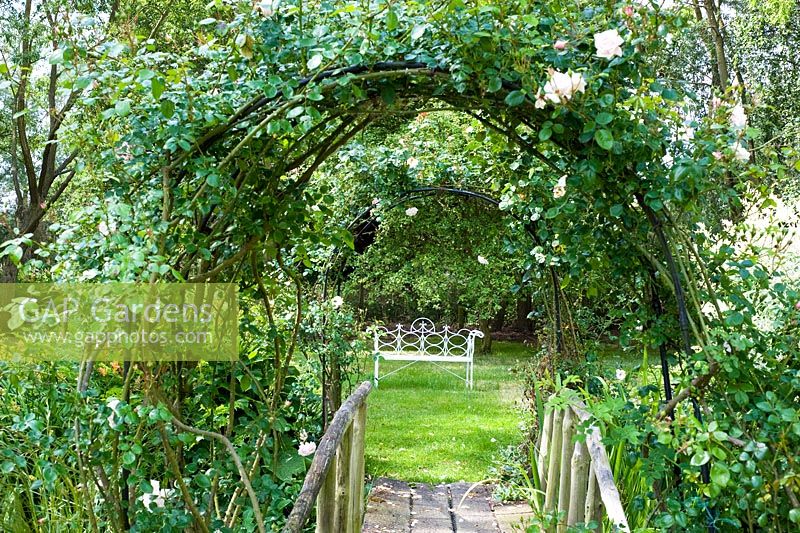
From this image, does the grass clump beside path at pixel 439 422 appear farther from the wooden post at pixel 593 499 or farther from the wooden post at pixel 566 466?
the wooden post at pixel 593 499

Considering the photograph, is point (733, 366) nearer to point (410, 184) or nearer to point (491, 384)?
point (410, 184)

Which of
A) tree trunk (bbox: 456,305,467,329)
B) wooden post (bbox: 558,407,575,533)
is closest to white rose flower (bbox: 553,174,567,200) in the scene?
wooden post (bbox: 558,407,575,533)

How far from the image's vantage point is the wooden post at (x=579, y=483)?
2.48m

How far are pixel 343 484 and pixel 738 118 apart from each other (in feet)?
5.36

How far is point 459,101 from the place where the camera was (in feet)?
6.34

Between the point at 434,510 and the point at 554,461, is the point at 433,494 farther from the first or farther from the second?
the point at 554,461

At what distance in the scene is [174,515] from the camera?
186 cm

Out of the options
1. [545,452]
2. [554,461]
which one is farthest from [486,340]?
[554,461]

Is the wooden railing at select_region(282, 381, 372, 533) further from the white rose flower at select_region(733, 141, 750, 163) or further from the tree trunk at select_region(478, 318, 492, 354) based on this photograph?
the tree trunk at select_region(478, 318, 492, 354)

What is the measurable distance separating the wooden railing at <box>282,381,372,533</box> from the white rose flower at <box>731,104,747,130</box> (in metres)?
1.29

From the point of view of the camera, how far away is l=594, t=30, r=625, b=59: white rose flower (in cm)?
158

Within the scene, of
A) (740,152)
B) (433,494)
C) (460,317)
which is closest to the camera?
(740,152)

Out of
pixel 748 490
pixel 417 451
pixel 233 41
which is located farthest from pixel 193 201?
pixel 417 451

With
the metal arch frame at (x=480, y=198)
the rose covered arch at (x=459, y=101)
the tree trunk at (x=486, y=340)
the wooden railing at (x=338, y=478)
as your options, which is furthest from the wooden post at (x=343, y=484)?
the tree trunk at (x=486, y=340)
